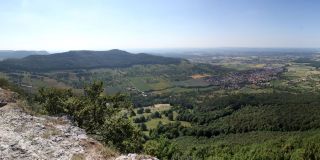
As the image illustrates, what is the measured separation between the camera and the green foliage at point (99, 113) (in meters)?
47.2

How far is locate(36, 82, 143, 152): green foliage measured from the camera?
1858 inches

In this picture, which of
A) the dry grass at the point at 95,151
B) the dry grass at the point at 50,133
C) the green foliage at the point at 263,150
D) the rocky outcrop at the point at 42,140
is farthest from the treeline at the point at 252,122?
the dry grass at the point at 95,151

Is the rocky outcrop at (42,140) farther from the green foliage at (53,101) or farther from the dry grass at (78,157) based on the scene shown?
the green foliage at (53,101)

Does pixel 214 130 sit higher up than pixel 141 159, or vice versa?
pixel 141 159

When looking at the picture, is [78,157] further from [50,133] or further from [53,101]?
[53,101]

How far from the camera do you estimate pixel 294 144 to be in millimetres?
120938

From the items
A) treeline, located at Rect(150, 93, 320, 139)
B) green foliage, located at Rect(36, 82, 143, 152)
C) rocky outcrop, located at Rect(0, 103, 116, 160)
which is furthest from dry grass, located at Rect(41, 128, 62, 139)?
treeline, located at Rect(150, 93, 320, 139)

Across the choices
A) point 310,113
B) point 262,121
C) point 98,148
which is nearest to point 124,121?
point 98,148

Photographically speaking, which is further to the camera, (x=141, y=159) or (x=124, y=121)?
(x=124, y=121)

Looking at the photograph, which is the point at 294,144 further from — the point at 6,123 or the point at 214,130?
the point at 6,123

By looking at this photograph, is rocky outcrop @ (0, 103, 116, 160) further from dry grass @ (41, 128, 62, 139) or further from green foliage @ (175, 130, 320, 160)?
green foliage @ (175, 130, 320, 160)

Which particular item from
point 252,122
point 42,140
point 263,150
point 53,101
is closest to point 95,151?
point 42,140

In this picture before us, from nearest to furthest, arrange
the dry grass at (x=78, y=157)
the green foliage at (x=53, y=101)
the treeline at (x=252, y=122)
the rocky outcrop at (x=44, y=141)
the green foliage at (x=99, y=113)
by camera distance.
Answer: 1. the dry grass at (x=78, y=157)
2. the rocky outcrop at (x=44, y=141)
3. the green foliage at (x=99, y=113)
4. the green foliage at (x=53, y=101)
5. the treeline at (x=252, y=122)

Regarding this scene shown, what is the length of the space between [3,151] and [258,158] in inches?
3495
